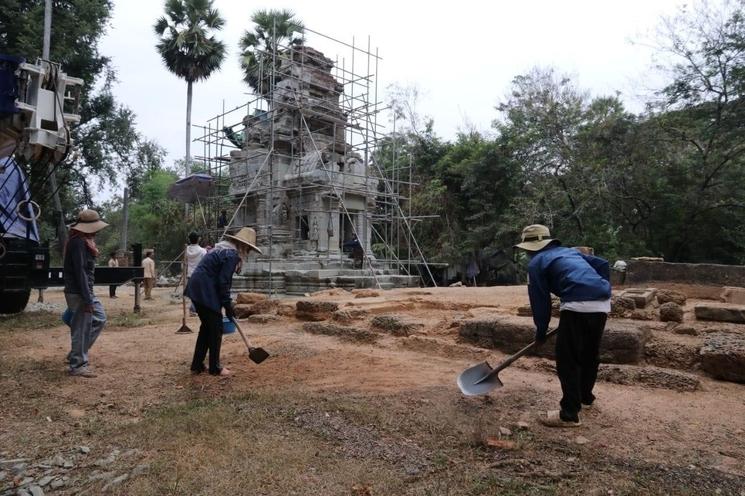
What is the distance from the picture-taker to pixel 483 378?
387cm

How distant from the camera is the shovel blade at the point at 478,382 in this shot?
3799mm

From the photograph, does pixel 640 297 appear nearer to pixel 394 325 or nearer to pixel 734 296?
pixel 734 296

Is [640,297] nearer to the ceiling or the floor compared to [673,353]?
nearer to the ceiling

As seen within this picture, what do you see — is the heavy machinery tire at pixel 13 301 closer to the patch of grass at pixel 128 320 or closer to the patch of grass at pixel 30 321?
the patch of grass at pixel 30 321

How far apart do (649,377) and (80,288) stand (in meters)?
5.38

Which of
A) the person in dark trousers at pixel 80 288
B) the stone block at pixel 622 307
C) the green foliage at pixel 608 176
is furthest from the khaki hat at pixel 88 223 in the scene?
the green foliage at pixel 608 176

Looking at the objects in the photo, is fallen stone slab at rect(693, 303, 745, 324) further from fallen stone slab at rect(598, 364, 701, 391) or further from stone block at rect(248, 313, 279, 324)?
stone block at rect(248, 313, 279, 324)

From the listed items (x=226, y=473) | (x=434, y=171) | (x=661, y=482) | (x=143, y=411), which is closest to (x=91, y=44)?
(x=434, y=171)

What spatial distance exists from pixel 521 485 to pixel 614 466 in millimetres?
597

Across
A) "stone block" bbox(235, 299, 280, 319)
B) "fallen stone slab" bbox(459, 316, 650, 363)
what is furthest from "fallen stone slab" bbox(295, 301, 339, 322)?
"fallen stone slab" bbox(459, 316, 650, 363)

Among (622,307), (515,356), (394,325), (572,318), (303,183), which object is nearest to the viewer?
(572,318)

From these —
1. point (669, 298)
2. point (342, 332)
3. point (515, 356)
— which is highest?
point (669, 298)

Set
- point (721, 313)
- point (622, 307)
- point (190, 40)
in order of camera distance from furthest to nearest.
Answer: point (190, 40) < point (622, 307) < point (721, 313)

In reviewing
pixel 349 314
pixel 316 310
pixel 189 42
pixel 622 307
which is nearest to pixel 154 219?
pixel 189 42
